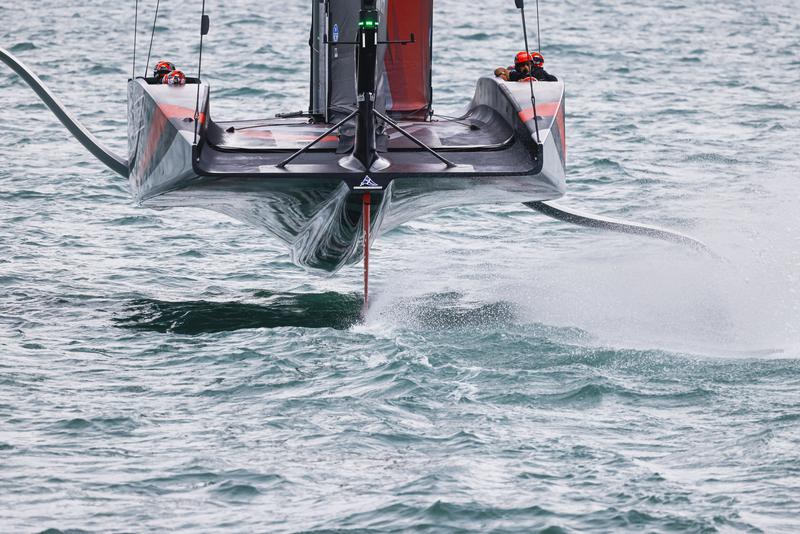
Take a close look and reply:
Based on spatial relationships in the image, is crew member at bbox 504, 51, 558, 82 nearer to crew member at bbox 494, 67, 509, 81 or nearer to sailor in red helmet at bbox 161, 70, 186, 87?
crew member at bbox 494, 67, 509, 81

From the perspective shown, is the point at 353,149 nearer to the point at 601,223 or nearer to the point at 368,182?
the point at 368,182

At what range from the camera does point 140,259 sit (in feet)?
52.9

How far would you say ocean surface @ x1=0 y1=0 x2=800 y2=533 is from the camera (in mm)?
9109

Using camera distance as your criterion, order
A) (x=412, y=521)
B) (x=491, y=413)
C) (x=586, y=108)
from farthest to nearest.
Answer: (x=586, y=108), (x=491, y=413), (x=412, y=521)

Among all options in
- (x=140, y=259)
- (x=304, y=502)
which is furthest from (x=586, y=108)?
(x=304, y=502)

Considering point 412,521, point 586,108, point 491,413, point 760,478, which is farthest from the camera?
point 586,108

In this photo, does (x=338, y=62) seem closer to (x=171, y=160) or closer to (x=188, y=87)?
(x=188, y=87)

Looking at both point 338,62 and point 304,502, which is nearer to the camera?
point 304,502

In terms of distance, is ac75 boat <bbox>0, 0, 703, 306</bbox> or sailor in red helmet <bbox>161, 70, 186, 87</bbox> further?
sailor in red helmet <bbox>161, 70, 186, 87</bbox>

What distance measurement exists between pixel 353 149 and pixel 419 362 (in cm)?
178

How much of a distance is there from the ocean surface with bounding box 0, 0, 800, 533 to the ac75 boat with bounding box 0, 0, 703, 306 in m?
1.01

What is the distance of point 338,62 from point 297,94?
1406cm

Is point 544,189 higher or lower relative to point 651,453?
higher

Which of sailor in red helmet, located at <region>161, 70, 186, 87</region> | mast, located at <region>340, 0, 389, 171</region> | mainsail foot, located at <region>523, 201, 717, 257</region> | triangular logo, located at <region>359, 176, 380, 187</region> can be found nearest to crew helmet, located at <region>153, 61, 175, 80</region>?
sailor in red helmet, located at <region>161, 70, 186, 87</region>
